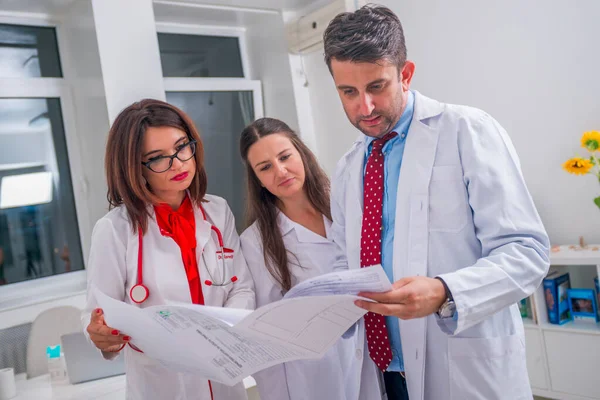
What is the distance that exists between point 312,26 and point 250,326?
11.0 ft

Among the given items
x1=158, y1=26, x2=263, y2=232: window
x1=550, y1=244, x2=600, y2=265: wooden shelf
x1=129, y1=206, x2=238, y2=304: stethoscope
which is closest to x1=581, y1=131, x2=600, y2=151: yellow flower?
x1=550, y1=244, x2=600, y2=265: wooden shelf

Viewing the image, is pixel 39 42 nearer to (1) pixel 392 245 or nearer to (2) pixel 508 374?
(1) pixel 392 245

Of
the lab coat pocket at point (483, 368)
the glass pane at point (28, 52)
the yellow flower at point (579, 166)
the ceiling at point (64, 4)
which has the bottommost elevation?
the lab coat pocket at point (483, 368)

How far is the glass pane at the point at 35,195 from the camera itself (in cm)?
366

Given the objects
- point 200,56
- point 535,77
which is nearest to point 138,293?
point 535,77

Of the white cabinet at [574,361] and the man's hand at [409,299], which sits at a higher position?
the man's hand at [409,299]

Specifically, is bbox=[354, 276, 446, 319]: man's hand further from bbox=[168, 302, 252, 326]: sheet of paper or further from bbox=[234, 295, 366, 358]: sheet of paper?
bbox=[168, 302, 252, 326]: sheet of paper

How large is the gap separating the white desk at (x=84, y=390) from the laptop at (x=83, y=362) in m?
0.03

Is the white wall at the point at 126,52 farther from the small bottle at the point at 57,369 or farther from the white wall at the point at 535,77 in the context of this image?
the white wall at the point at 535,77

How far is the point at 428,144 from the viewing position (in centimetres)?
124

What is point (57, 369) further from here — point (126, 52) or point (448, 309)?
point (448, 309)

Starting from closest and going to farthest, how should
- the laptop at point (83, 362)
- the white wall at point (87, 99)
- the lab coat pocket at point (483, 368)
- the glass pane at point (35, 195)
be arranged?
the lab coat pocket at point (483, 368)
the laptop at point (83, 362)
the white wall at point (87, 99)
the glass pane at point (35, 195)

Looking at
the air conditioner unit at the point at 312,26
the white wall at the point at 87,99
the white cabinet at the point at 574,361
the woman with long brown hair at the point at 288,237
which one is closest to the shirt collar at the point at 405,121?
the woman with long brown hair at the point at 288,237

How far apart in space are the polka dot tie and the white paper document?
0.28m
